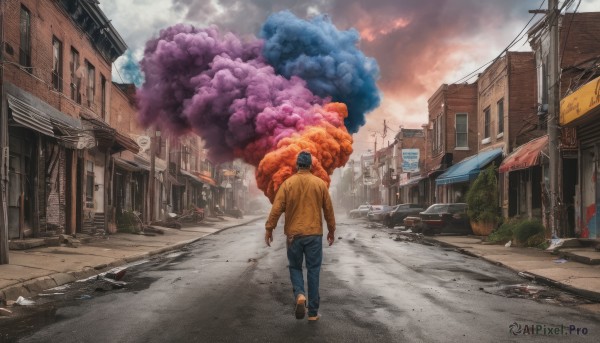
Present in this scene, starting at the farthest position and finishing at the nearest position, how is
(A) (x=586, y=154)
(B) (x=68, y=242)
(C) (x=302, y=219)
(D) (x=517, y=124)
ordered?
1. (D) (x=517, y=124)
2. (A) (x=586, y=154)
3. (B) (x=68, y=242)
4. (C) (x=302, y=219)

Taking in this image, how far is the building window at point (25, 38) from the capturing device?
1584cm

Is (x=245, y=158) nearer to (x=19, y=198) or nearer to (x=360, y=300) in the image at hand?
(x=360, y=300)

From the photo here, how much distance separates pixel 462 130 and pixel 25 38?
26.7 metres

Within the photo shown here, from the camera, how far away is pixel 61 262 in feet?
40.2

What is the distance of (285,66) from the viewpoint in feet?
39.8

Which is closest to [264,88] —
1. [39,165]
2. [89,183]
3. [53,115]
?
[53,115]

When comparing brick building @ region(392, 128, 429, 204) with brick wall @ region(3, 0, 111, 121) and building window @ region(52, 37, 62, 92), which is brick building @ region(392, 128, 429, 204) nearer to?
brick wall @ region(3, 0, 111, 121)

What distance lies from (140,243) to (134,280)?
9.58 metres

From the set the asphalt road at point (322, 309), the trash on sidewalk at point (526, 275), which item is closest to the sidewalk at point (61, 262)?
the asphalt road at point (322, 309)

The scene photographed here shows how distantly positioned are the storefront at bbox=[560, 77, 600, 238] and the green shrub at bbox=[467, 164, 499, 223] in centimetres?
540

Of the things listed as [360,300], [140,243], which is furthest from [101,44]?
[360,300]

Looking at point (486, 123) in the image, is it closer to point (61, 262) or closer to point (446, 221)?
point (446, 221)

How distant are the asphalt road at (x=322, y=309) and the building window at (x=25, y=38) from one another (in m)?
7.95

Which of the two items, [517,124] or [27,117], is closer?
[27,117]
